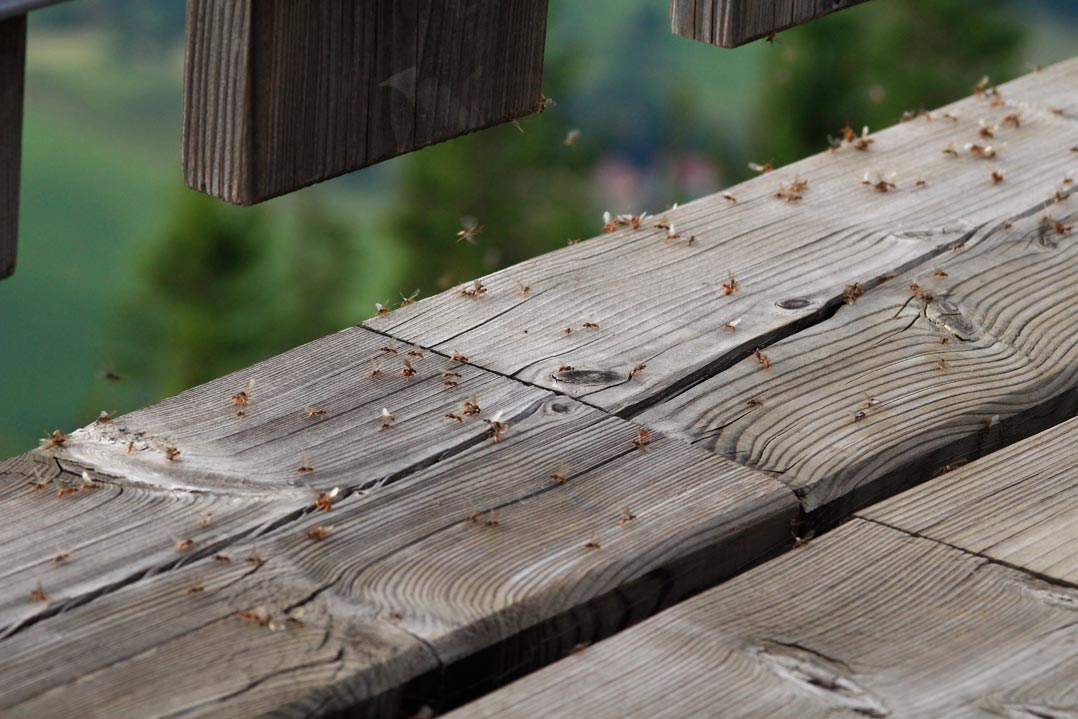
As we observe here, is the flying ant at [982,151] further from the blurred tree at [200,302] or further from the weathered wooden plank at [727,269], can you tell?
the blurred tree at [200,302]

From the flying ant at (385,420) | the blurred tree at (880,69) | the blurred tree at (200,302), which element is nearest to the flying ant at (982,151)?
the flying ant at (385,420)

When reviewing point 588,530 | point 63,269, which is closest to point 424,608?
point 588,530

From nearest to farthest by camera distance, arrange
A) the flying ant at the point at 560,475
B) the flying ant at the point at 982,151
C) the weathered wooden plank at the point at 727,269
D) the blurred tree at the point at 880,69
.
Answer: the flying ant at the point at 560,475 < the weathered wooden plank at the point at 727,269 < the flying ant at the point at 982,151 < the blurred tree at the point at 880,69

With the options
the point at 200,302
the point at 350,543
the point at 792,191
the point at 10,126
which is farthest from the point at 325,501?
the point at 200,302

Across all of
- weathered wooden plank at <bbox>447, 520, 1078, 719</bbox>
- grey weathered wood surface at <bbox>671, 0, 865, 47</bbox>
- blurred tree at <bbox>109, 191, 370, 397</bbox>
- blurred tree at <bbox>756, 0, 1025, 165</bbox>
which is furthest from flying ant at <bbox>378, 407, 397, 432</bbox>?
blurred tree at <bbox>756, 0, 1025, 165</bbox>

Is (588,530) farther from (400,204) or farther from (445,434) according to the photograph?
(400,204)

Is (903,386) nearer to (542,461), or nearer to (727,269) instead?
(727,269)
